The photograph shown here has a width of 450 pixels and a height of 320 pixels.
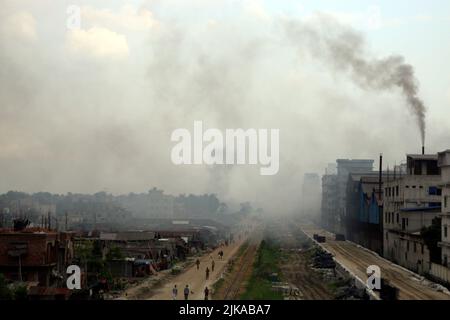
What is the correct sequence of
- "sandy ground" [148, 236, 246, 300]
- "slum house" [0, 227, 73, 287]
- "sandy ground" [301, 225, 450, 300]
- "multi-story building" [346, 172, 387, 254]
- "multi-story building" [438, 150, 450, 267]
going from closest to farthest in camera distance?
"sandy ground" [301, 225, 450, 300] < "slum house" [0, 227, 73, 287] < "sandy ground" [148, 236, 246, 300] < "multi-story building" [438, 150, 450, 267] < "multi-story building" [346, 172, 387, 254]

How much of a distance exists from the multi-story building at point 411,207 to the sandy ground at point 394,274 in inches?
63.6

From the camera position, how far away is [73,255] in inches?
1940

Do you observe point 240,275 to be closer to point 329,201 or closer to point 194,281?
point 194,281

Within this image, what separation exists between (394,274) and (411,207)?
12.5m

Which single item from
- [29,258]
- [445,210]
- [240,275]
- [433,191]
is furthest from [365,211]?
[29,258]

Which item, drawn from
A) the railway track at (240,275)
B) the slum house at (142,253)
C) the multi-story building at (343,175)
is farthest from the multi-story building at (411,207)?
the multi-story building at (343,175)

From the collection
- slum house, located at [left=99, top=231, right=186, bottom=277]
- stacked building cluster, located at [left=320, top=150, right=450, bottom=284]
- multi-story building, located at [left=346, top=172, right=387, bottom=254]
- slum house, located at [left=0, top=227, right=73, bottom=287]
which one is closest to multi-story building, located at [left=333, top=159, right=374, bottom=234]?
multi-story building, located at [left=346, top=172, right=387, bottom=254]

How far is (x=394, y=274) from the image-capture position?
51.2m

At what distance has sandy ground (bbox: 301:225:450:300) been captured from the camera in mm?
40031

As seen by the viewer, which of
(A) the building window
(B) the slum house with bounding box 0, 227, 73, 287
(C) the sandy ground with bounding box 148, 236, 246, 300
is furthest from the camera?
(A) the building window

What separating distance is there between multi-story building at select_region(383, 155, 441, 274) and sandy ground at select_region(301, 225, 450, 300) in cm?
161

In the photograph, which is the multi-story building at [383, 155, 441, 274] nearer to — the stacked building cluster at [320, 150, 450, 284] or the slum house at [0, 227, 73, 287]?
the stacked building cluster at [320, 150, 450, 284]

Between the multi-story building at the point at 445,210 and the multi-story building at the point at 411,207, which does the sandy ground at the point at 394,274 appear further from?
the multi-story building at the point at 445,210
